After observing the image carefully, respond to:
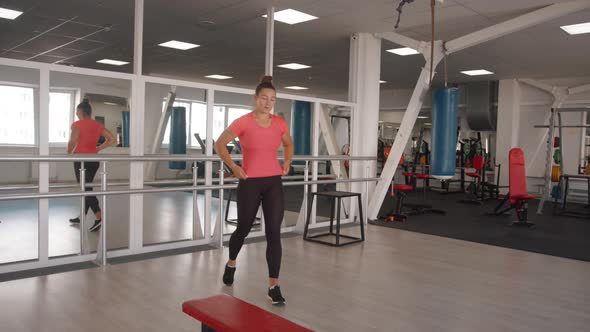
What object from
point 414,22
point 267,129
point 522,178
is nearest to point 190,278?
point 267,129

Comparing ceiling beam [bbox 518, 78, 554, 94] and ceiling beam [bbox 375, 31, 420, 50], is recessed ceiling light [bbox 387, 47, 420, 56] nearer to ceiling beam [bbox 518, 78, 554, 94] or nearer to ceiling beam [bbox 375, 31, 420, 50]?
ceiling beam [bbox 375, 31, 420, 50]

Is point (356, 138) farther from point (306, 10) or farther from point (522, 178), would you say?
point (522, 178)

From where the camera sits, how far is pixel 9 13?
6.11 m

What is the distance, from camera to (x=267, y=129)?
9.92 feet

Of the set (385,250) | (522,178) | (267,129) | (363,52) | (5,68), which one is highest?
(363,52)

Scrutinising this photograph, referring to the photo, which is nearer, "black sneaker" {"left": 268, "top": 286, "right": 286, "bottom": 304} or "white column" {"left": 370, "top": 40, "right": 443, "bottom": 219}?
"black sneaker" {"left": 268, "top": 286, "right": 286, "bottom": 304}

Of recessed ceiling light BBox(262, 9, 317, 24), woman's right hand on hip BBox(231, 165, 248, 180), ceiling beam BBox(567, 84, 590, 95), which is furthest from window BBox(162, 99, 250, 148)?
ceiling beam BBox(567, 84, 590, 95)

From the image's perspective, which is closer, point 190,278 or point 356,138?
point 190,278

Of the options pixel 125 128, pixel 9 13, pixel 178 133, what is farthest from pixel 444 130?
pixel 9 13

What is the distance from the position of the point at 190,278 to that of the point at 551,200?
9495 millimetres

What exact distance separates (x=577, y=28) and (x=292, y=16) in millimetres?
4036

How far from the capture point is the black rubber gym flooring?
5.31 meters

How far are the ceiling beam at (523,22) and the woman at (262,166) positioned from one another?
3793 mm

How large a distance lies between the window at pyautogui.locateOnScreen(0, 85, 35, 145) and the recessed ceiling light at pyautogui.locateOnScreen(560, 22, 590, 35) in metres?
6.58
